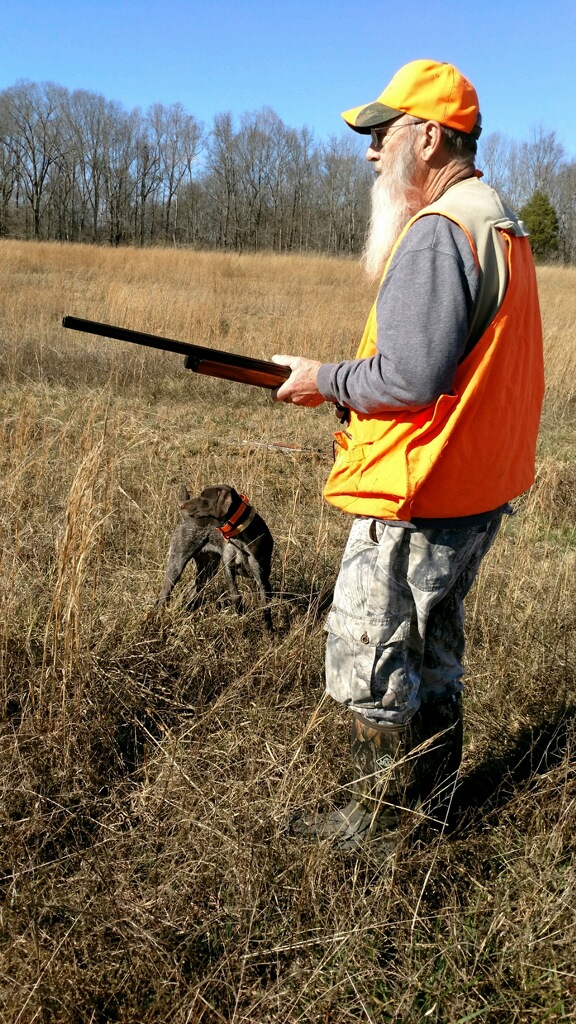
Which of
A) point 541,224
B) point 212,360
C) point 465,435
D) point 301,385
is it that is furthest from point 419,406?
point 541,224

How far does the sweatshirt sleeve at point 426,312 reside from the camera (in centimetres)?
178

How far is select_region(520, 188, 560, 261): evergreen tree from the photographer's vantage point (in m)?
41.0

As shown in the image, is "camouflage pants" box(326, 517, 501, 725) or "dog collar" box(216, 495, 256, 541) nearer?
"camouflage pants" box(326, 517, 501, 725)

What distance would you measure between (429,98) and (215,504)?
2160mm

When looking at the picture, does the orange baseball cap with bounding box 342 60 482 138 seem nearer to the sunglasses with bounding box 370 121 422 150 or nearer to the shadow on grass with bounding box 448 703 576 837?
the sunglasses with bounding box 370 121 422 150

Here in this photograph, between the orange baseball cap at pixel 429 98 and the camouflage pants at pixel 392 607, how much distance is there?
42.3 inches

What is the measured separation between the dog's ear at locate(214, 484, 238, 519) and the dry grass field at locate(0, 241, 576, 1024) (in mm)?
485

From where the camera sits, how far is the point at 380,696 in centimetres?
215

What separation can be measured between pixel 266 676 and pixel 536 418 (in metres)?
1.58

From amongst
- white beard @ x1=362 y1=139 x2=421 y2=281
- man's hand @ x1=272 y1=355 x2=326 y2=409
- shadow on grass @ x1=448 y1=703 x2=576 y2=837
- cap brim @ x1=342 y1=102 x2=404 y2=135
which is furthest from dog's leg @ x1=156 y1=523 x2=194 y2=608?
cap brim @ x1=342 y1=102 x2=404 y2=135

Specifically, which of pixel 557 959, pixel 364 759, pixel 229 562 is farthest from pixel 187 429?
pixel 557 959

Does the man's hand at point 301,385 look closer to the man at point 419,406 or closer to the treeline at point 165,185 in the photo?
the man at point 419,406

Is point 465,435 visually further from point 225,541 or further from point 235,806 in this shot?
point 225,541

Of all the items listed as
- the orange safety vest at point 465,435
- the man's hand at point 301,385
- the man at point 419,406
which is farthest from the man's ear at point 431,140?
the man's hand at point 301,385
